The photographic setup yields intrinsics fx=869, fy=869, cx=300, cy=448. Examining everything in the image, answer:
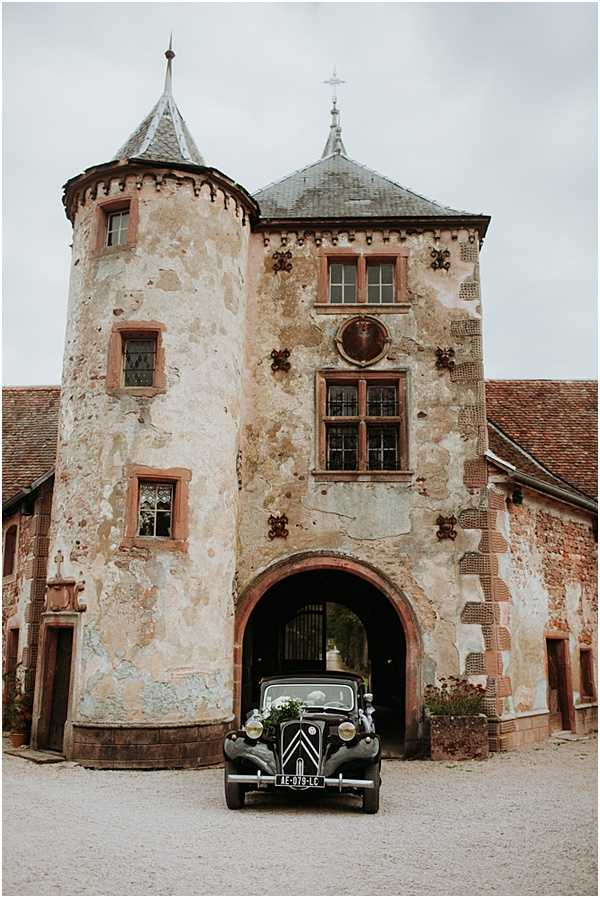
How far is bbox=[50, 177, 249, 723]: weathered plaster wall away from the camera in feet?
45.2

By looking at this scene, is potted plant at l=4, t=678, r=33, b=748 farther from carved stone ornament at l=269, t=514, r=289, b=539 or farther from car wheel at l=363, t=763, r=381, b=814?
car wheel at l=363, t=763, r=381, b=814

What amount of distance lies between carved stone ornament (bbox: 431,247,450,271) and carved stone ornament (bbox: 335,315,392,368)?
164 cm

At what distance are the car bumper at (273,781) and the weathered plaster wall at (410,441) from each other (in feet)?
19.1

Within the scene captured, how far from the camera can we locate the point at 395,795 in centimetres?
1122

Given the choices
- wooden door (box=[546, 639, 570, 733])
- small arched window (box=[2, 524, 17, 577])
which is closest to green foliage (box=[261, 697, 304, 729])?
wooden door (box=[546, 639, 570, 733])

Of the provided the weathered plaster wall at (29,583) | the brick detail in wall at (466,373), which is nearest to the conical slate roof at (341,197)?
the brick detail in wall at (466,373)

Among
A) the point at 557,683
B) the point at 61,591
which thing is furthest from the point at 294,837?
the point at 557,683

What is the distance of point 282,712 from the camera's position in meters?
10.4

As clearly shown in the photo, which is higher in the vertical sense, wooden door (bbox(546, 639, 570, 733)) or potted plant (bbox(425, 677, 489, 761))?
wooden door (bbox(546, 639, 570, 733))

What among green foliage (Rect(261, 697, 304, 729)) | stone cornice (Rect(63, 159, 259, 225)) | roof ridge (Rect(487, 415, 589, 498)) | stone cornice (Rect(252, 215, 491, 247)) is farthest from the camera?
roof ridge (Rect(487, 415, 589, 498))

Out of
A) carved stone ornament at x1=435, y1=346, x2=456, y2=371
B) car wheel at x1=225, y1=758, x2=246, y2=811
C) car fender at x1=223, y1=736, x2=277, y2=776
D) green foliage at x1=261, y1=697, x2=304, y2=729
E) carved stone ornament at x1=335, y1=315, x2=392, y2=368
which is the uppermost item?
carved stone ornament at x1=335, y1=315, x2=392, y2=368

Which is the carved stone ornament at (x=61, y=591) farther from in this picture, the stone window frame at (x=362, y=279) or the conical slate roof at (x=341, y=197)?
the conical slate roof at (x=341, y=197)

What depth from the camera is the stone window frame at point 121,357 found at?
14906 mm

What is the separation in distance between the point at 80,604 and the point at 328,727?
5.42 m
